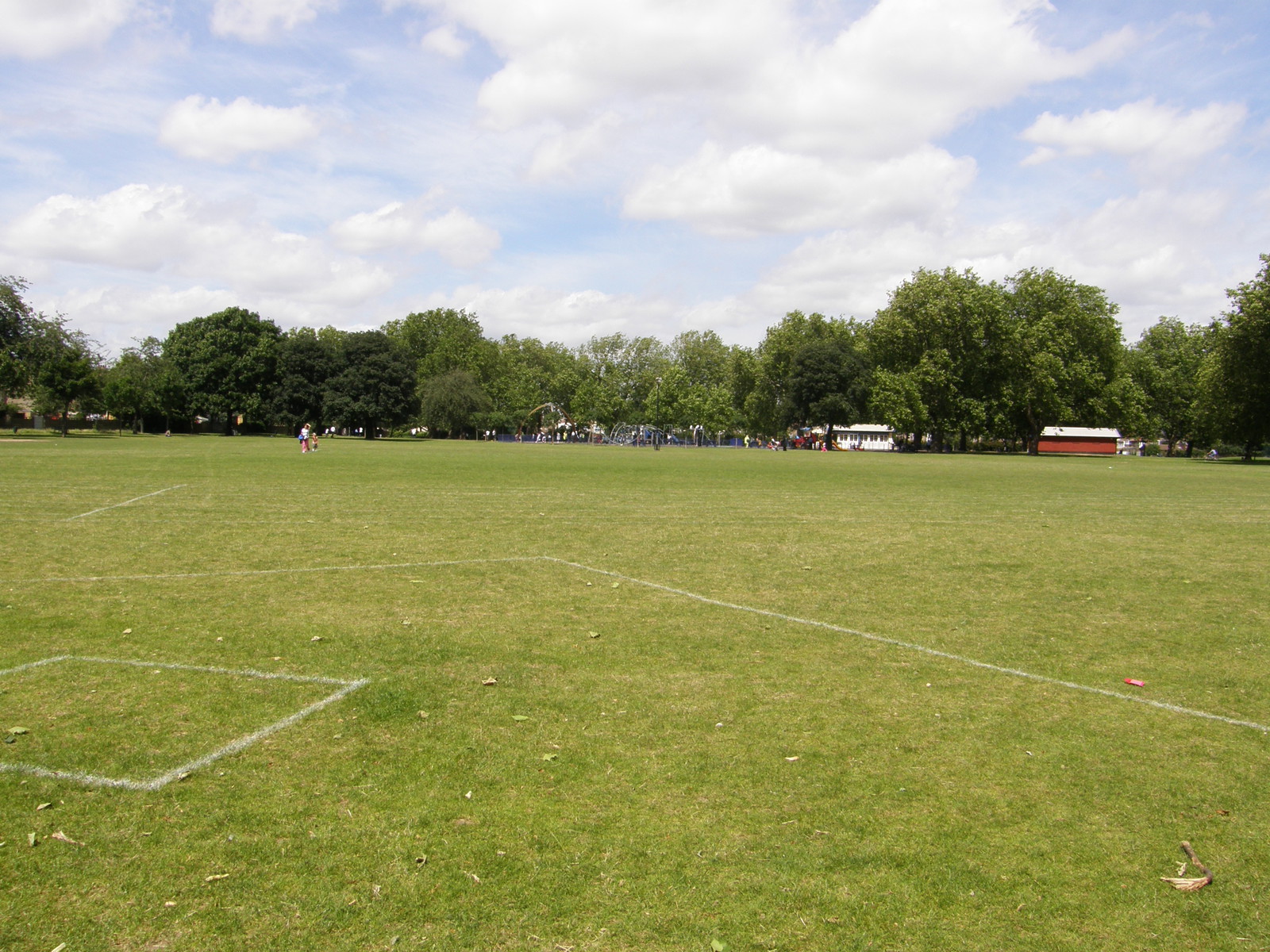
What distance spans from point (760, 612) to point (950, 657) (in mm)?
2308

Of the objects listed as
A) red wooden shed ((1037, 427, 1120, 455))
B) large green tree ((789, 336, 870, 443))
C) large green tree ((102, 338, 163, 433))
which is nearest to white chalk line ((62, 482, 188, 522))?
large green tree ((102, 338, 163, 433))

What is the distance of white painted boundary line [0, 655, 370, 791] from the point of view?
16.6ft

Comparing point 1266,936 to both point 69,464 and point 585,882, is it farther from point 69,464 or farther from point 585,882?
point 69,464

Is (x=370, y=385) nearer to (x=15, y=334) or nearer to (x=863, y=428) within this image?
(x=15, y=334)

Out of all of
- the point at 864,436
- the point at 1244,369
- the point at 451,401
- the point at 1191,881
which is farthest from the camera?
Result: the point at 451,401

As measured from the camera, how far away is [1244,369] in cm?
6462

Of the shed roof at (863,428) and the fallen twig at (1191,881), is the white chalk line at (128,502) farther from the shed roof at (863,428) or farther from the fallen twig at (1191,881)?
the shed roof at (863,428)

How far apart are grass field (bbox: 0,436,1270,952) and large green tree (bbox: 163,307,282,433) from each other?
9085 cm

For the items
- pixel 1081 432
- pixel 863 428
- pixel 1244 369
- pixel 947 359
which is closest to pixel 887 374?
pixel 947 359

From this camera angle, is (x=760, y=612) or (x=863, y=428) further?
(x=863, y=428)

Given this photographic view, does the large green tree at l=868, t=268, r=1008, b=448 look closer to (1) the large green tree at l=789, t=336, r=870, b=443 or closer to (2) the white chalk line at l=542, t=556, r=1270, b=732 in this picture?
(1) the large green tree at l=789, t=336, r=870, b=443

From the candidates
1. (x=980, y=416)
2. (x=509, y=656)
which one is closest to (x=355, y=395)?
(x=980, y=416)

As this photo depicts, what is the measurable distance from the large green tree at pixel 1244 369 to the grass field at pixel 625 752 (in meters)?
63.2

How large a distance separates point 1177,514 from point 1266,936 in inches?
808
